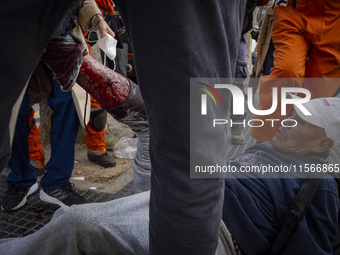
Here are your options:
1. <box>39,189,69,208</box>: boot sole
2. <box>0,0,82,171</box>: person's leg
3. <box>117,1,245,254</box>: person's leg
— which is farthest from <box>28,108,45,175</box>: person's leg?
<box>117,1,245,254</box>: person's leg

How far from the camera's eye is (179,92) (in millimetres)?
796

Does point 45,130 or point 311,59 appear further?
point 45,130

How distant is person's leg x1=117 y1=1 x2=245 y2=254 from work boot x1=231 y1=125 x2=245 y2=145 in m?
3.51

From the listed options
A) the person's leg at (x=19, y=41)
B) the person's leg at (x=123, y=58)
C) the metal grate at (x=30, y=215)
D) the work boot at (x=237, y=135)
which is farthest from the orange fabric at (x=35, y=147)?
the work boot at (x=237, y=135)

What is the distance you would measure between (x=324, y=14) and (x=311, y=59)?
1.42 ft

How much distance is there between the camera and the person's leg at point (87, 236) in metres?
1.36

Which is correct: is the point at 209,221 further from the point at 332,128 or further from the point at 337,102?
the point at 337,102

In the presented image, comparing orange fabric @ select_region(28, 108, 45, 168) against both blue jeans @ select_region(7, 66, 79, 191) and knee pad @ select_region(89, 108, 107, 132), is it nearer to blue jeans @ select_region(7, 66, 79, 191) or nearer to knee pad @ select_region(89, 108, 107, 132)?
blue jeans @ select_region(7, 66, 79, 191)

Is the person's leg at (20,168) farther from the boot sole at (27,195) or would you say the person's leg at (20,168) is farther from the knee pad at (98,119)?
the knee pad at (98,119)

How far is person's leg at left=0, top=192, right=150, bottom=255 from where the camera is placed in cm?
136

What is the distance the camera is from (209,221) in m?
0.89

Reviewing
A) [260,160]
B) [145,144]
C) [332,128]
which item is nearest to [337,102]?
[332,128]

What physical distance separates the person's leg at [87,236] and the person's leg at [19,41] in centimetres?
63

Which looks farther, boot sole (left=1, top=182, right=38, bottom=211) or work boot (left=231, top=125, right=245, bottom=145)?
work boot (left=231, top=125, right=245, bottom=145)
